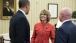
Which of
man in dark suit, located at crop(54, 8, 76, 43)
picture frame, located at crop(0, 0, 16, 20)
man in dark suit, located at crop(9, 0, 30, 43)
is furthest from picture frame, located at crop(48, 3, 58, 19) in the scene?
man in dark suit, located at crop(54, 8, 76, 43)

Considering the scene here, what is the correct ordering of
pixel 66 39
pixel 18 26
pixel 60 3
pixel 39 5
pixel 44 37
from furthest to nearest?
pixel 60 3 → pixel 39 5 → pixel 44 37 → pixel 18 26 → pixel 66 39

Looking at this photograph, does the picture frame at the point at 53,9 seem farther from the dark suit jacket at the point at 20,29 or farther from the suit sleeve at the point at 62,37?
the suit sleeve at the point at 62,37

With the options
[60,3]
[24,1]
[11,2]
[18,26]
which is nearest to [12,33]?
[18,26]

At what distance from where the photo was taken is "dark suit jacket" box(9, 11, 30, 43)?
8.66ft

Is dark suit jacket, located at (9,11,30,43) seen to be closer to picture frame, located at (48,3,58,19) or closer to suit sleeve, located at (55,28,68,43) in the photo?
suit sleeve, located at (55,28,68,43)

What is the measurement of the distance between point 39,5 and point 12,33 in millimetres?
3627

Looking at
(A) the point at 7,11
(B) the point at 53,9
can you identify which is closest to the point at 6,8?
(A) the point at 7,11

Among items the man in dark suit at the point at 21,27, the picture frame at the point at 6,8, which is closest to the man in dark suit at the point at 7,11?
the picture frame at the point at 6,8

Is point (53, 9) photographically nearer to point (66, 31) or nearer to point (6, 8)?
point (6, 8)

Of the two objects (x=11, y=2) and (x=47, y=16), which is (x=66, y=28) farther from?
(x=11, y=2)

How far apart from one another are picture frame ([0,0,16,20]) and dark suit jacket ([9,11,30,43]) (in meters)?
2.88

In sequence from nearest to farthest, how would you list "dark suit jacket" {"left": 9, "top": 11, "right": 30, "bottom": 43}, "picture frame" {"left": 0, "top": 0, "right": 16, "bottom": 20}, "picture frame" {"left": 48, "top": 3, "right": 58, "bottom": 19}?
"dark suit jacket" {"left": 9, "top": 11, "right": 30, "bottom": 43} → "picture frame" {"left": 0, "top": 0, "right": 16, "bottom": 20} → "picture frame" {"left": 48, "top": 3, "right": 58, "bottom": 19}

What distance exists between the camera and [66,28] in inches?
97.0

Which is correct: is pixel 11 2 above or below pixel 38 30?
above
